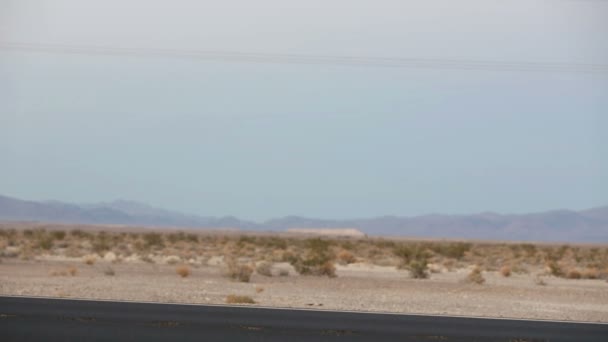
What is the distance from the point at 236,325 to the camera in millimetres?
21906

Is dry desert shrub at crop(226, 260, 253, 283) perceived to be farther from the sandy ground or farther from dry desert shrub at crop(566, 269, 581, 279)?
dry desert shrub at crop(566, 269, 581, 279)

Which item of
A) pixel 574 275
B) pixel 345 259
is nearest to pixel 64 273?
pixel 345 259

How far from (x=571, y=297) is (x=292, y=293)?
971cm

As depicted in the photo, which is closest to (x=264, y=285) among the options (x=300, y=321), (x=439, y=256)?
(x=300, y=321)

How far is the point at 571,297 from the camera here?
3541cm

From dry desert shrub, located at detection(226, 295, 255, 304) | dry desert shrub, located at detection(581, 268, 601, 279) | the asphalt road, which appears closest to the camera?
the asphalt road

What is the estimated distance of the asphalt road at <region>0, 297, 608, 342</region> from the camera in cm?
1967

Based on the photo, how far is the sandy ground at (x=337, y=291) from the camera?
2981cm

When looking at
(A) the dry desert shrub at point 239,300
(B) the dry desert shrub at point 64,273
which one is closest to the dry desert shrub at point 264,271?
(B) the dry desert shrub at point 64,273

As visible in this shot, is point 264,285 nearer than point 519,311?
No

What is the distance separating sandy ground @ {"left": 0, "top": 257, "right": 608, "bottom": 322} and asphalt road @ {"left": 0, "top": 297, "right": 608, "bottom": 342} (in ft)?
10.3

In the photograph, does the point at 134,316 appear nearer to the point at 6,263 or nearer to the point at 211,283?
the point at 211,283

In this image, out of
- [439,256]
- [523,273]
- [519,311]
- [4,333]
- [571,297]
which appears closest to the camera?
[4,333]

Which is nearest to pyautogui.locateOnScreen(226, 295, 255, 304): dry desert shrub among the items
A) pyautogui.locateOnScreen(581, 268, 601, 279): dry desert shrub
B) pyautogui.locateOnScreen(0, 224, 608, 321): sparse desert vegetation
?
pyautogui.locateOnScreen(0, 224, 608, 321): sparse desert vegetation
